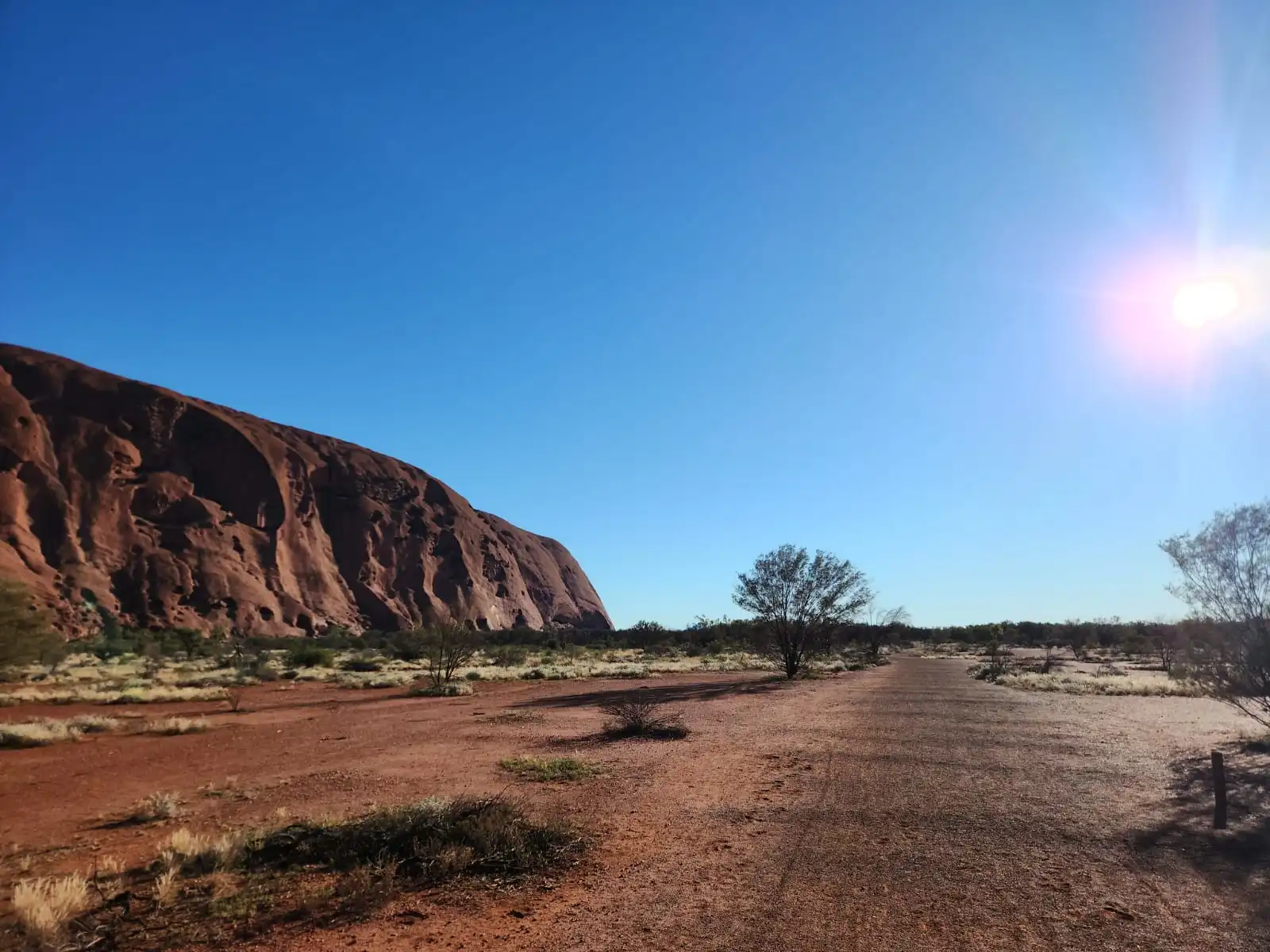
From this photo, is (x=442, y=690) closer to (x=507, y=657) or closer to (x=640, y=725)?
(x=640, y=725)

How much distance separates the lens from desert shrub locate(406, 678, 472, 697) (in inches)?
1121

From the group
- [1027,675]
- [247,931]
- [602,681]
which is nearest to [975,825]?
[247,931]

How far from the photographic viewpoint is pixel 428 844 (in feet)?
25.1

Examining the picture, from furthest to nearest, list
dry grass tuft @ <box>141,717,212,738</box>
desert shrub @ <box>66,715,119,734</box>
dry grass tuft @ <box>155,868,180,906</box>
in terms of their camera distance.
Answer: desert shrub @ <box>66,715,119,734</box> < dry grass tuft @ <box>141,717,212,738</box> < dry grass tuft @ <box>155,868,180,906</box>

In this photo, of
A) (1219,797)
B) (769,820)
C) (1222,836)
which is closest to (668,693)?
(769,820)

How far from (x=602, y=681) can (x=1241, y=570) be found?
25940 millimetres

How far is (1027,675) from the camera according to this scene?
3662 cm

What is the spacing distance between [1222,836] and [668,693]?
21.7 meters

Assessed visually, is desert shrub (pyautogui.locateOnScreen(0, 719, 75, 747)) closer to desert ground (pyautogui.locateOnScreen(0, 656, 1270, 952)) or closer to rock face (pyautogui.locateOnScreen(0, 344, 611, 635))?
desert ground (pyautogui.locateOnScreen(0, 656, 1270, 952))

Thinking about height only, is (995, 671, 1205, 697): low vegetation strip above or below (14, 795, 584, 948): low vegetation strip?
above

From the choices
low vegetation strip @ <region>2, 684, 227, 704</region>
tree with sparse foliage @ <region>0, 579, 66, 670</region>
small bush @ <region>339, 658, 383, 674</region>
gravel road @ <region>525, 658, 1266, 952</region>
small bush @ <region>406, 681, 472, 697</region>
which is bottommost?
low vegetation strip @ <region>2, 684, 227, 704</region>

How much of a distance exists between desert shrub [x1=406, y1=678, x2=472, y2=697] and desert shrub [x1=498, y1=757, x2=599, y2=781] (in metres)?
15.9

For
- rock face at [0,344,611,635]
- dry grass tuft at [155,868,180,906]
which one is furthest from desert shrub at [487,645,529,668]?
dry grass tuft at [155,868,180,906]

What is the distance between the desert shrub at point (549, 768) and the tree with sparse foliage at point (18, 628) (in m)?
19.2
